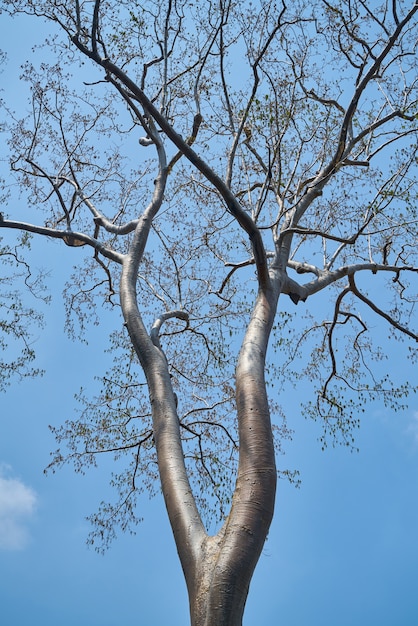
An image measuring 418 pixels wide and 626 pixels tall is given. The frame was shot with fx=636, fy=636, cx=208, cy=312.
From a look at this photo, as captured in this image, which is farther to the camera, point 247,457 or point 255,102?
point 255,102

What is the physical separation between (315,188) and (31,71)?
421cm

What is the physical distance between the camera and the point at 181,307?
8.19 metres

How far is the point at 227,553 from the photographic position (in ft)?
12.7

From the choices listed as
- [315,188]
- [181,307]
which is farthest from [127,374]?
[315,188]

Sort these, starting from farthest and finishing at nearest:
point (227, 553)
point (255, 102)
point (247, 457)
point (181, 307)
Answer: point (181, 307) < point (255, 102) < point (247, 457) < point (227, 553)

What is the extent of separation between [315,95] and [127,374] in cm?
443

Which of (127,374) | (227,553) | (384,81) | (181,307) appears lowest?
(227,553)

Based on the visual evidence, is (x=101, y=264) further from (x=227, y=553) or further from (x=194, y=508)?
(x=227, y=553)

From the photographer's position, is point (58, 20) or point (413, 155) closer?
point (58, 20)

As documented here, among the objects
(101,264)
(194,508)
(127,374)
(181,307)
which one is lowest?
(194,508)

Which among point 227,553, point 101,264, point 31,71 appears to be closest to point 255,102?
point 101,264

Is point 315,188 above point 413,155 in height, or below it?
below

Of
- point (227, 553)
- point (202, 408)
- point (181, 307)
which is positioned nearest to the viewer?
point (227, 553)

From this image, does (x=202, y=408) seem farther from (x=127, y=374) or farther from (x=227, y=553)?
(x=227, y=553)
